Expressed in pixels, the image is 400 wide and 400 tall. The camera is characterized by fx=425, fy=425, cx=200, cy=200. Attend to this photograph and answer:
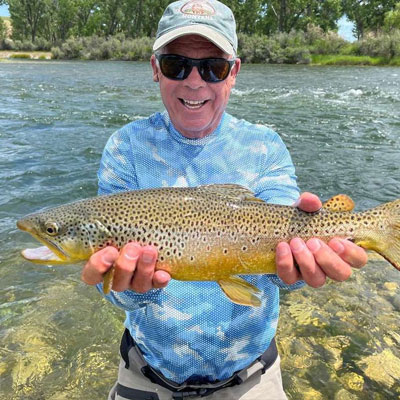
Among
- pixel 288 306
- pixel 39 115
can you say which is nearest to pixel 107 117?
pixel 39 115

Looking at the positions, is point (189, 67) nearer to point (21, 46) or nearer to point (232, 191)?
point (232, 191)

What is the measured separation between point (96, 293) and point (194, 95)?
3.06m

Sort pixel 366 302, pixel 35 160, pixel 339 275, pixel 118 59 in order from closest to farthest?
pixel 339 275, pixel 366 302, pixel 35 160, pixel 118 59

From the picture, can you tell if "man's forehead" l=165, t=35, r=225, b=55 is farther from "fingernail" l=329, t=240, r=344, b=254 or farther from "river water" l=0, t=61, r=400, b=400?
"river water" l=0, t=61, r=400, b=400

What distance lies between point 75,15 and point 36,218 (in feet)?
348

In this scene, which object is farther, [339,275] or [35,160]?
[35,160]

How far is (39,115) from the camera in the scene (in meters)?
14.6

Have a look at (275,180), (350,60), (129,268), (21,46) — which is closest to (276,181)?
(275,180)

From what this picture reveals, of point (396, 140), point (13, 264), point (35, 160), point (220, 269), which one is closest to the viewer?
point (220, 269)

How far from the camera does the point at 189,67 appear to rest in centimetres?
281

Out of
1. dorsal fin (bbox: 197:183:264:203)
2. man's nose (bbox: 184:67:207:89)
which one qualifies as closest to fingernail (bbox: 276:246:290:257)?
dorsal fin (bbox: 197:183:264:203)

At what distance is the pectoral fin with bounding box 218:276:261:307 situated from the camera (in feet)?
7.44

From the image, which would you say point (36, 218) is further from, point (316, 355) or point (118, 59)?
point (118, 59)

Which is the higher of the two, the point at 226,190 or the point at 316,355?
the point at 226,190
